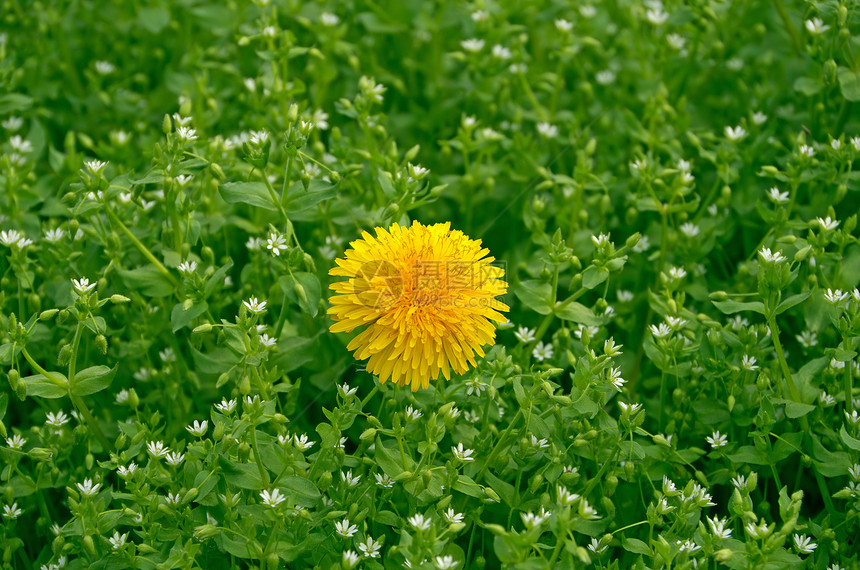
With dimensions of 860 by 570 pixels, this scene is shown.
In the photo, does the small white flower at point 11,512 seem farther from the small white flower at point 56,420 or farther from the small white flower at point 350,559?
the small white flower at point 350,559

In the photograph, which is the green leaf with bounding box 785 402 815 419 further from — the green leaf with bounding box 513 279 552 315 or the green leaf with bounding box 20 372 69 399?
the green leaf with bounding box 20 372 69 399

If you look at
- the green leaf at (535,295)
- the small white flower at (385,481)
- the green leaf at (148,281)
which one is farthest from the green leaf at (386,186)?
the small white flower at (385,481)

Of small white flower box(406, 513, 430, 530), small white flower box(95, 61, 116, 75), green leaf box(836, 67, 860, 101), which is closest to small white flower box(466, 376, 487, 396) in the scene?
small white flower box(406, 513, 430, 530)

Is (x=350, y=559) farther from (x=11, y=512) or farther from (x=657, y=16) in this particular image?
(x=657, y=16)

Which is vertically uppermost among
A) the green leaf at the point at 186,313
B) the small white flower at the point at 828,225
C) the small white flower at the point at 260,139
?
the small white flower at the point at 260,139

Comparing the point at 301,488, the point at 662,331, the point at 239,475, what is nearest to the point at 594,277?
the point at 662,331

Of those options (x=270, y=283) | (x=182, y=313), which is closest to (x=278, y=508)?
(x=182, y=313)
